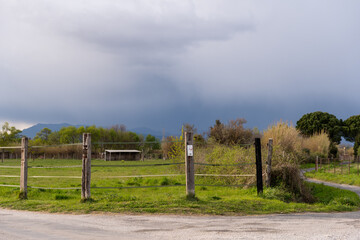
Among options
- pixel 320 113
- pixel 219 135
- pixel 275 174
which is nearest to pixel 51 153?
pixel 219 135

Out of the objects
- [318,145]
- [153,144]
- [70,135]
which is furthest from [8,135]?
[318,145]

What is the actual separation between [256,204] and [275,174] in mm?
3459

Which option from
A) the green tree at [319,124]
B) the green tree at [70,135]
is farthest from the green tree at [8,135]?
the green tree at [319,124]

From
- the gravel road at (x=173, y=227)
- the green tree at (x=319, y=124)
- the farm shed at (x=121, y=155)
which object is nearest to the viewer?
the gravel road at (x=173, y=227)

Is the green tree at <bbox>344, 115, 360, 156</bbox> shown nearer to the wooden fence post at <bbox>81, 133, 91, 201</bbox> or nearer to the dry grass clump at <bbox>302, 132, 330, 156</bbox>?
the dry grass clump at <bbox>302, 132, 330, 156</bbox>

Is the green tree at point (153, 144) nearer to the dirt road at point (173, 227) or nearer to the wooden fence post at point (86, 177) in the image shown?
the wooden fence post at point (86, 177)

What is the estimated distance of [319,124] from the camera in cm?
5144

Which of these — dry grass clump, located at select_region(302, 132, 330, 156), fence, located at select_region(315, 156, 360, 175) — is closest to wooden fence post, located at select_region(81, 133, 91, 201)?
fence, located at select_region(315, 156, 360, 175)

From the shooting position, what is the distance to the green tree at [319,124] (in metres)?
51.3

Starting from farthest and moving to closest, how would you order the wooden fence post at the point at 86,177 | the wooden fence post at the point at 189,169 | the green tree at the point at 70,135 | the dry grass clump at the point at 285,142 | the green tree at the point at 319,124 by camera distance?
the green tree at the point at 70,135
the green tree at the point at 319,124
the dry grass clump at the point at 285,142
the wooden fence post at the point at 189,169
the wooden fence post at the point at 86,177

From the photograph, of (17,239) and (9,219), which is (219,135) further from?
(17,239)

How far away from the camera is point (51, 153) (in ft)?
164

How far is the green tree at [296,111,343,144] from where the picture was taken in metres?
51.3

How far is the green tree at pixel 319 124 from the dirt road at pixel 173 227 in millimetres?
43844
